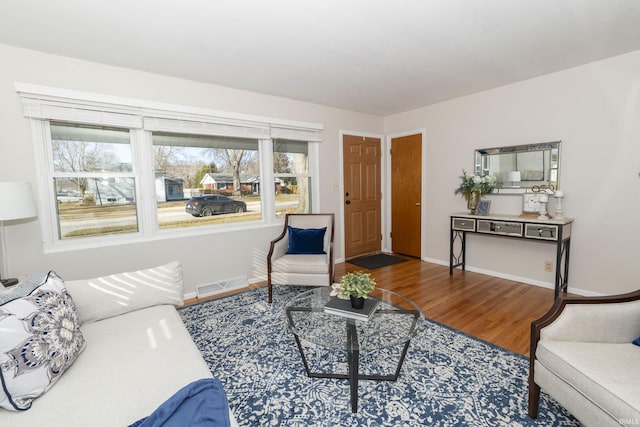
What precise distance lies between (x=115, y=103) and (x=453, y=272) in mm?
4312

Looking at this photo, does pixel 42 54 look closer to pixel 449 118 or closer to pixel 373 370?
pixel 373 370

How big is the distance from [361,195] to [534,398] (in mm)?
3594

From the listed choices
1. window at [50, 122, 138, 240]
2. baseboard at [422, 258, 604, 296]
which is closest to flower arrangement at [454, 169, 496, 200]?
baseboard at [422, 258, 604, 296]

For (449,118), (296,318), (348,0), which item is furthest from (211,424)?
(449,118)

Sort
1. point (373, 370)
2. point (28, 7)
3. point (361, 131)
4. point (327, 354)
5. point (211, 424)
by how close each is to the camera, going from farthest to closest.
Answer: point (361, 131)
point (327, 354)
point (373, 370)
point (28, 7)
point (211, 424)

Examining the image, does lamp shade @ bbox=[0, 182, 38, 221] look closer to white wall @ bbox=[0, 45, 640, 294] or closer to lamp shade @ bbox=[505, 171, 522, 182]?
white wall @ bbox=[0, 45, 640, 294]

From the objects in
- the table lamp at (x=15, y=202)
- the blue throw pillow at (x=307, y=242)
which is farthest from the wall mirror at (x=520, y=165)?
the table lamp at (x=15, y=202)

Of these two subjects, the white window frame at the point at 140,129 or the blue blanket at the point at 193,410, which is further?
the white window frame at the point at 140,129

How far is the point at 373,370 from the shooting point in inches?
79.5

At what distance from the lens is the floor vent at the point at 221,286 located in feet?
11.0

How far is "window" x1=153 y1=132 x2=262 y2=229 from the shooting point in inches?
129

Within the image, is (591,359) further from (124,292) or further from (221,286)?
(221,286)

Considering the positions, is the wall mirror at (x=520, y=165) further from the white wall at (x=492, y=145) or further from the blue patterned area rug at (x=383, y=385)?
the blue patterned area rug at (x=383, y=385)

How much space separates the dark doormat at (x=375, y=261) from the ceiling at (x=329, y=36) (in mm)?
2489
